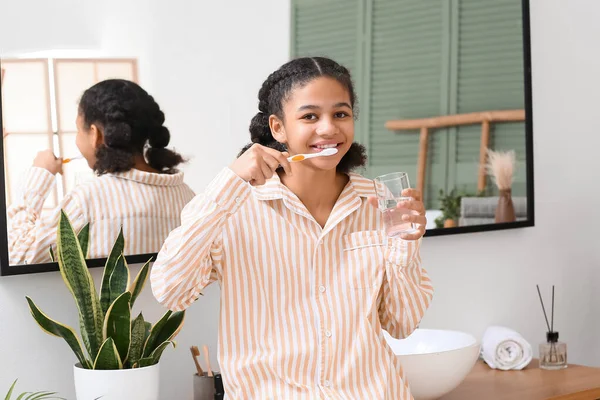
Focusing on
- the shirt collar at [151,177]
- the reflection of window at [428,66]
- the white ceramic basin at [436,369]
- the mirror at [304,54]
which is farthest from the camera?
the reflection of window at [428,66]

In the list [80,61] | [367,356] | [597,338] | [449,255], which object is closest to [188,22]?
[80,61]

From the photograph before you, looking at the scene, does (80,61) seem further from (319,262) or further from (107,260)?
(319,262)

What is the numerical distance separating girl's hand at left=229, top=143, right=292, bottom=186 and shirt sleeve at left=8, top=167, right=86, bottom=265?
1.51 feet

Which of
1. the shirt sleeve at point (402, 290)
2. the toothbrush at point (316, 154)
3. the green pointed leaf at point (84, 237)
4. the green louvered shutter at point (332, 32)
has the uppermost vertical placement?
the green louvered shutter at point (332, 32)

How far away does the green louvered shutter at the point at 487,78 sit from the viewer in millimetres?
2771

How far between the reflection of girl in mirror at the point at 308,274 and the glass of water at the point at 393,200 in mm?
46

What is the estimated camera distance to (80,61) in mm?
1963

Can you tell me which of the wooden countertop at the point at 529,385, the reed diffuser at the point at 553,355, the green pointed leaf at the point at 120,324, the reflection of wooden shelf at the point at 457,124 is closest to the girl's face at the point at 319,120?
the green pointed leaf at the point at 120,324

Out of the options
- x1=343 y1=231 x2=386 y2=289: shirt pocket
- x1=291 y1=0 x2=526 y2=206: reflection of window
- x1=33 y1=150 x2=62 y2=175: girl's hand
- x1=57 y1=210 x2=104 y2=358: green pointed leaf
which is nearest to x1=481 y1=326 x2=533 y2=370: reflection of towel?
x1=291 y1=0 x2=526 y2=206: reflection of window

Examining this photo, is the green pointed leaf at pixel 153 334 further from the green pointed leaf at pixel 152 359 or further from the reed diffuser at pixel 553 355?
the reed diffuser at pixel 553 355

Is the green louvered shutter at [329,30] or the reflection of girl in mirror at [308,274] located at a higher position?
the green louvered shutter at [329,30]

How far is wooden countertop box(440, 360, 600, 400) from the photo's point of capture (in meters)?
2.34

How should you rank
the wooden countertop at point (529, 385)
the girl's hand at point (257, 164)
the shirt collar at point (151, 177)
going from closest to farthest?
the girl's hand at point (257, 164) → the shirt collar at point (151, 177) → the wooden countertop at point (529, 385)

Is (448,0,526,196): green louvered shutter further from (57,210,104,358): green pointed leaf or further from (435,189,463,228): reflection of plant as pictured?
(57,210,104,358): green pointed leaf
